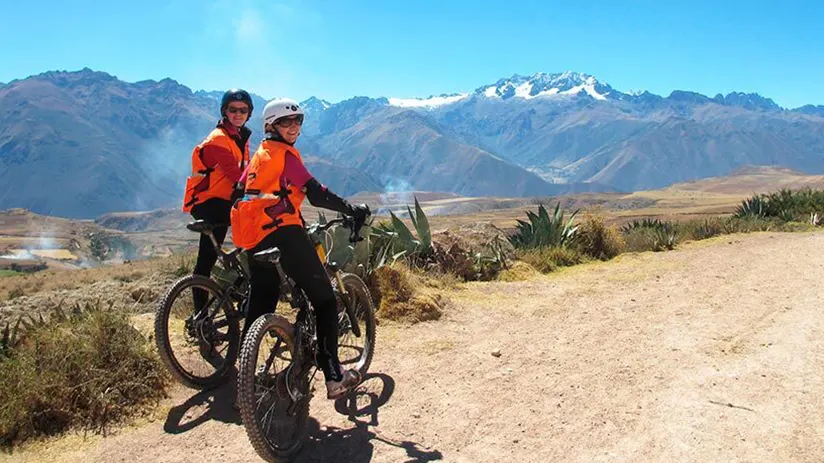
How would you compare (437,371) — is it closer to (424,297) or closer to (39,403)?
(424,297)

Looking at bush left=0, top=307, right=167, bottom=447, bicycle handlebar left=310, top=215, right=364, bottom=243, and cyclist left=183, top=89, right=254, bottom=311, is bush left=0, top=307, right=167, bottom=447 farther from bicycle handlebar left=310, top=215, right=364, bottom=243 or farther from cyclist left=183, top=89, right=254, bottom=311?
bicycle handlebar left=310, top=215, right=364, bottom=243

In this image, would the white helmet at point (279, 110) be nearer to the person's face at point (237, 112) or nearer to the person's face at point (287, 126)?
the person's face at point (287, 126)

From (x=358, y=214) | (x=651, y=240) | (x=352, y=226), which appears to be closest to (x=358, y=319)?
(x=352, y=226)

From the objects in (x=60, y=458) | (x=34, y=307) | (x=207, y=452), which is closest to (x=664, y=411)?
(x=207, y=452)

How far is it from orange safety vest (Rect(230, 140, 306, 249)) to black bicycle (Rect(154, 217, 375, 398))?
63 cm

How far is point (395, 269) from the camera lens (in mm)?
7277

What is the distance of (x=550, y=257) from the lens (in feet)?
35.2

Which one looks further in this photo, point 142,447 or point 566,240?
point 566,240

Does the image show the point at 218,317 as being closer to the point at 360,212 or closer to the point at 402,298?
the point at 360,212

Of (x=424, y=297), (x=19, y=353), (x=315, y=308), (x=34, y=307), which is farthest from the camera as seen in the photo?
(x=34, y=307)

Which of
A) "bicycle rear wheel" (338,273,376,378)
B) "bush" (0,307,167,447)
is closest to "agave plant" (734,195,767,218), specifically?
"bicycle rear wheel" (338,273,376,378)

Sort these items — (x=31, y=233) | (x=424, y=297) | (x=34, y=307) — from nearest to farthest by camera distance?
(x=424, y=297) < (x=34, y=307) < (x=31, y=233)

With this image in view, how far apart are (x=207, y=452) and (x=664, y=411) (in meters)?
3.19

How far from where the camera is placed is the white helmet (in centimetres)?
396
